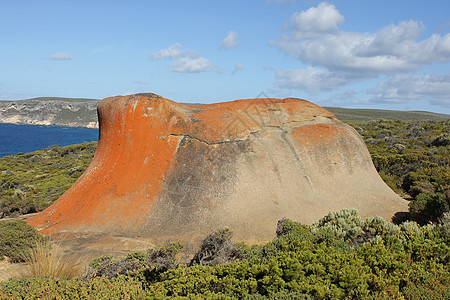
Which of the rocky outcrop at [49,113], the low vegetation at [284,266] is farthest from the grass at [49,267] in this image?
the rocky outcrop at [49,113]

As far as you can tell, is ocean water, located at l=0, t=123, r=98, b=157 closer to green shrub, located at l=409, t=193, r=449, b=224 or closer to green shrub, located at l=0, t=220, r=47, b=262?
green shrub, located at l=0, t=220, r=47, b=262

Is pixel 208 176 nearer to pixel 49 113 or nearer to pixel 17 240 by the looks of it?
pixel 17 240

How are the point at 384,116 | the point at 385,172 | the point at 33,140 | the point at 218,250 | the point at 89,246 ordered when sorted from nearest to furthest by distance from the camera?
the point at 218,250 → the point at 89,246 → the point at 385,172 → the point at 384,116 → the point at 33,140

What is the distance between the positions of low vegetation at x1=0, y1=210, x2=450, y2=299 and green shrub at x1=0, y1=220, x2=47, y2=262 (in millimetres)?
1641

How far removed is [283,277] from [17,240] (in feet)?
16.0

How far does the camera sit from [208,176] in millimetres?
7449

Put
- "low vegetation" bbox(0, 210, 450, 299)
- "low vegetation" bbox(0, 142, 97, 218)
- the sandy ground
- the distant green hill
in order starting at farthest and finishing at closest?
the distant green hill < "low vegetation" bbox(0, 142, 97, 218) < the sandy ground < "low vegetation" bbox(0, 210, 450, 299)

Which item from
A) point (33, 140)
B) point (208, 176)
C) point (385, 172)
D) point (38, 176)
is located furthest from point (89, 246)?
point (33, 140)

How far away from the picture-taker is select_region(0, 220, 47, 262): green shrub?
6276mm

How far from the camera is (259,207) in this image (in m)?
7.33

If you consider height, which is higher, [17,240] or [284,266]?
[284,266]

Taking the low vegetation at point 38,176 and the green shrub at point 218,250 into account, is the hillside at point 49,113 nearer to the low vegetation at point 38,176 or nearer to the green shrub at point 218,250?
the low vegetation at point 38,176

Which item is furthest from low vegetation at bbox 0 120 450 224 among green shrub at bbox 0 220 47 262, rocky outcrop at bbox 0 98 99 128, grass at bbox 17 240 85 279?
rocky outcrop at bbox 0 98 99 128

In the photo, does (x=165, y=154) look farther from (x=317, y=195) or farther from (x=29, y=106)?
(x=29, y=106)
